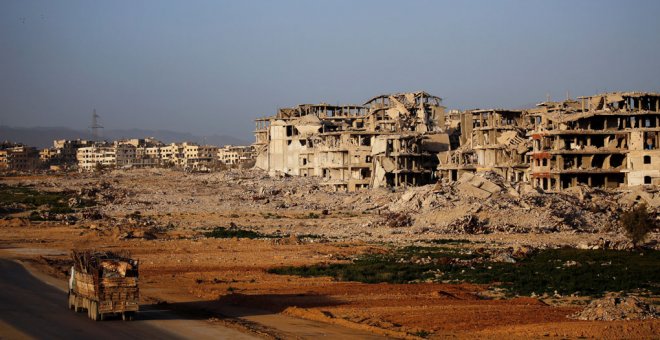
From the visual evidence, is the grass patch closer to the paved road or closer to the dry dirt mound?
the dry dirt mound

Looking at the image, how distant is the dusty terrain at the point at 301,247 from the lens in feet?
76.4

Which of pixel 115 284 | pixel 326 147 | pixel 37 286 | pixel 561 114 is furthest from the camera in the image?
pixel 326 147

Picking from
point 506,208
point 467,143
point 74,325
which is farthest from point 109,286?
point 467,143

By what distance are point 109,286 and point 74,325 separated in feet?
4.14

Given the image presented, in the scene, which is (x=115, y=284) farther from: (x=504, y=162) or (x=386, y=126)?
(x=386, y=126)

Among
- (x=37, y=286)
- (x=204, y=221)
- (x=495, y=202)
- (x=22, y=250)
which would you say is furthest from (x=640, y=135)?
(x=37, y=286)

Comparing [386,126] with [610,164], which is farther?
[386,126]

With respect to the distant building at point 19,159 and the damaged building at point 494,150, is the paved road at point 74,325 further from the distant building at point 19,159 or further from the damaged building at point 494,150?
the distant building at point 19,159

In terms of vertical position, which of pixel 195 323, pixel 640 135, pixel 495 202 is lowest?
pixel 195 323

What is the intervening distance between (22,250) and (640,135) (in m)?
43.2

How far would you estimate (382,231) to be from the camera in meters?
49.9

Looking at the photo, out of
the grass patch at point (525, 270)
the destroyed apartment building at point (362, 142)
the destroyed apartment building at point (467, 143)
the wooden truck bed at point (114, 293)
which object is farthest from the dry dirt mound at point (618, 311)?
the destroyed apartment building at point (362, 142)

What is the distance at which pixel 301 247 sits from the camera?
42938 mm

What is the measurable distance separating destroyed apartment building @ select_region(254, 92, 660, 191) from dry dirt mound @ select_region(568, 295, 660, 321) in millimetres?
43812
